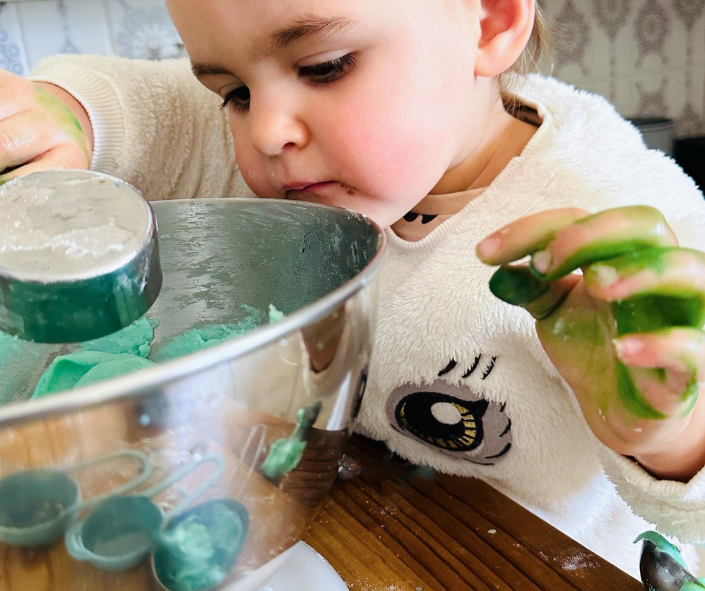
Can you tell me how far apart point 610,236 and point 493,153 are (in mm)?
426

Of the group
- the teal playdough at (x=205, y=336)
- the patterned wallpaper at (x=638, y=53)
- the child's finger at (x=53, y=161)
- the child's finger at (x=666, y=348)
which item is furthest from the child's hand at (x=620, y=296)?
the patterned wallpaper at (x=638, y=53)

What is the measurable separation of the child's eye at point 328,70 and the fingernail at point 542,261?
11.1 inches

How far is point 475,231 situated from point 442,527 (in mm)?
308

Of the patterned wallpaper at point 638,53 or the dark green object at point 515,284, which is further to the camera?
the patterned wallpaper at point 638,53

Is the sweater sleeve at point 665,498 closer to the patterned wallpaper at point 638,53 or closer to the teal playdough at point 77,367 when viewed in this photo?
the teal playdough at point 77,367

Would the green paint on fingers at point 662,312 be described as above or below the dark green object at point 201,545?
above

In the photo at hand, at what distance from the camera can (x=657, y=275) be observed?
23 cm

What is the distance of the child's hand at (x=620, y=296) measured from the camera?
0.78ft

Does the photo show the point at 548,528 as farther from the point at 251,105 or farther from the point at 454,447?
the point at 251,105

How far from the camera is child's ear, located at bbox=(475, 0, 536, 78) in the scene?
0.54 metres

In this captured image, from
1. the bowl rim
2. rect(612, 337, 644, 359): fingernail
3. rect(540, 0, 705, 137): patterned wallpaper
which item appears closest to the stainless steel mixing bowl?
the bowl rim

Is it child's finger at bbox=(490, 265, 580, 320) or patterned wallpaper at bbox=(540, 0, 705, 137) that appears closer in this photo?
child's finger at bbox=(490, 265, 580, 320)

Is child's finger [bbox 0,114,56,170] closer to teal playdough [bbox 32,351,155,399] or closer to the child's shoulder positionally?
teal playdough [bbox 32,351,155,399]

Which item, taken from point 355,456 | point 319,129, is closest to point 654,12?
point 319,129
